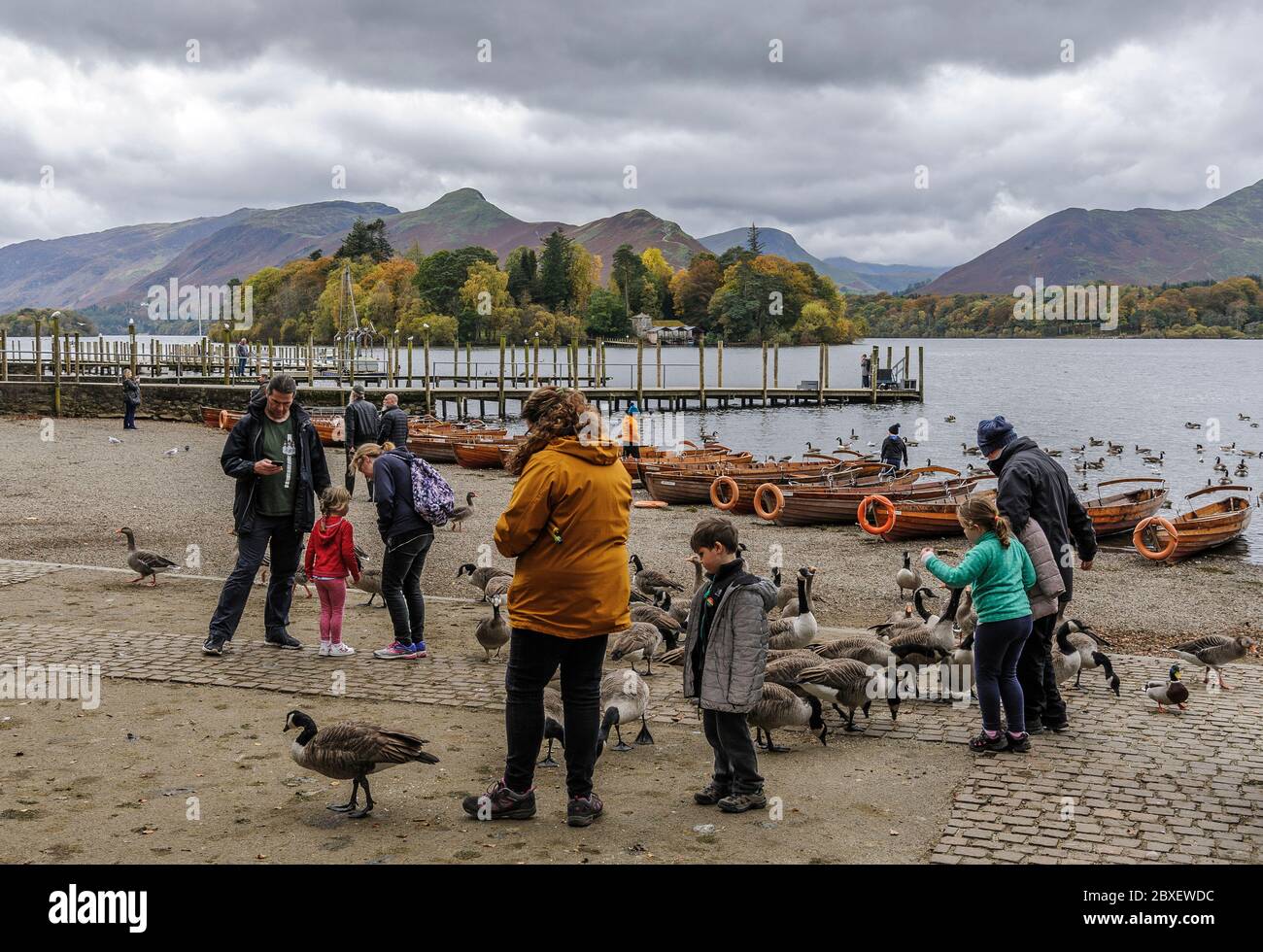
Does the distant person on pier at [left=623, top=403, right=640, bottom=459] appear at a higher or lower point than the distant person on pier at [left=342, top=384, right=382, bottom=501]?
lower

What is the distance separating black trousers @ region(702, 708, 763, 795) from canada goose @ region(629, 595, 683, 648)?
426cm

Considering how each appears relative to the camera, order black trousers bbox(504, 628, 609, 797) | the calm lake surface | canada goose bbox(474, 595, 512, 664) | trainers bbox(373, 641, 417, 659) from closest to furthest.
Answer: black trousers bbox(504, 628, 609, 797), canada goose bbox(474, 595, 512, 664), trainers bbox(373, 641, 417, 659), the calm lake surface

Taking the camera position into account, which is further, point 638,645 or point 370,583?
point 370,583

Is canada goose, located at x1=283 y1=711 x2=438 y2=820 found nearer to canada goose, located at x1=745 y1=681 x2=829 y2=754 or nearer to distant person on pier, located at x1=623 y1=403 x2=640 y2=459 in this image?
canada goose, located at x1=745 y1=681 x2=829 y2=754

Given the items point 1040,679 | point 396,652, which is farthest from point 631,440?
point 1040,679

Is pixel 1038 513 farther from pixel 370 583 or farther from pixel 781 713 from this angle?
pixel 370 583

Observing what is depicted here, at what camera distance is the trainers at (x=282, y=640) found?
1021 centimetres

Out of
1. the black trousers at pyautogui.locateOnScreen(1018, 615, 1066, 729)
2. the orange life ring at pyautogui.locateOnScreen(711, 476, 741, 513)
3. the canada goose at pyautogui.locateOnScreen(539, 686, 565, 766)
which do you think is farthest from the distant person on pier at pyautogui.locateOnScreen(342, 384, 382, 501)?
the black trousers at pyautogui.locateOnScreen(1018, 615, 1066, 729)

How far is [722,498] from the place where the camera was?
85.7 feet

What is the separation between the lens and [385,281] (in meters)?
155

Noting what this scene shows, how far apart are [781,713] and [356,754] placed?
9.77 ft

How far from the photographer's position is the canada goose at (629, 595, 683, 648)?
1072cm

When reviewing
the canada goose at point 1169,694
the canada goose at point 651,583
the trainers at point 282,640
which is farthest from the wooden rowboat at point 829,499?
the trainers at point 282,640
